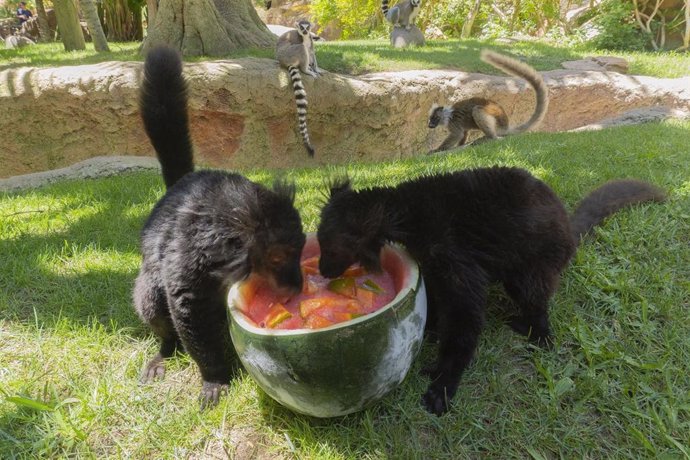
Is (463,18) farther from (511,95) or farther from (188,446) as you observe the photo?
(188,446)

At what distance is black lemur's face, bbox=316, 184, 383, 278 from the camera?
110 inches

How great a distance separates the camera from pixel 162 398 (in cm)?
263

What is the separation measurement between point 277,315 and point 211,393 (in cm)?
63

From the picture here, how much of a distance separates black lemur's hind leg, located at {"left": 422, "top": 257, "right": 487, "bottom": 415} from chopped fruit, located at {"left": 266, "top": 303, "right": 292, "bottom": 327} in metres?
0.89

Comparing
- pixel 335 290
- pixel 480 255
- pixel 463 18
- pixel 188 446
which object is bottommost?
pixel 188 446

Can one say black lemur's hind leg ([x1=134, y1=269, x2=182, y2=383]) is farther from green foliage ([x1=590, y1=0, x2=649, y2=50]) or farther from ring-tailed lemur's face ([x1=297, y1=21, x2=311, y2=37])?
green foliage ([x1=590, y1=0, x2=649, y2=50])

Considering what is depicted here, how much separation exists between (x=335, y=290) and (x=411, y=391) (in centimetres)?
76

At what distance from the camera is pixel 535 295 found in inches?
111

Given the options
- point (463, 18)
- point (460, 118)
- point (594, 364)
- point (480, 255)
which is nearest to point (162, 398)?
point (480, 255)

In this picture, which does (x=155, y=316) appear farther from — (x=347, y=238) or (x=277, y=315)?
(x=347, y=238)

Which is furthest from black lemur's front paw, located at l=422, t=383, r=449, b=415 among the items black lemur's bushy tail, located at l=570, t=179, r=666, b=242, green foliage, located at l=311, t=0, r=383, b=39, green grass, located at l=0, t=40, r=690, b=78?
green foliage, located at l=311, t=0, r=383, b=39

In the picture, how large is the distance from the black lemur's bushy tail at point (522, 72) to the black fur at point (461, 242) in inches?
230

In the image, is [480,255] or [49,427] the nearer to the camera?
[49,427]

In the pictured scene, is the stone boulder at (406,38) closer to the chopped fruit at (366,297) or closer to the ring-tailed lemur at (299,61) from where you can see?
the ring-tailed lemur at (299,61)
